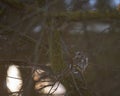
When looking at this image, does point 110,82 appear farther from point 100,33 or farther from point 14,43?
point 14,43

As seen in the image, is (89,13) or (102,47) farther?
(102,47)

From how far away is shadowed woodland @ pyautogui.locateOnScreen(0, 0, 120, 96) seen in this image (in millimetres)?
2457

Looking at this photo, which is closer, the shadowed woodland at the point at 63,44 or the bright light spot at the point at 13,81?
the shadowed woodland at the point at 63,44

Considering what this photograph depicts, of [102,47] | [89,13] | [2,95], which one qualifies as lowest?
[2,95]

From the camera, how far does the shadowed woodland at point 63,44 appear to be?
246 cm

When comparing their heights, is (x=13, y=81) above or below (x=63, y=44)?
below

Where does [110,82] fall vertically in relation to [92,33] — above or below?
below

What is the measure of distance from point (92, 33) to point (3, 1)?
91cm

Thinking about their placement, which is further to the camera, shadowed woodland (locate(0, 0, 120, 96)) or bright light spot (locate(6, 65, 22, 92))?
bright light spot (locate(6, 65, 22, 92))

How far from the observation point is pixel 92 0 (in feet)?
10.7

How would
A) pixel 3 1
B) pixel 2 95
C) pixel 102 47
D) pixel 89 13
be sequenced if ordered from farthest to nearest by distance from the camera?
pixel 102 47 → pixel 89 13 → pixel 3 1 → pixel 2 95

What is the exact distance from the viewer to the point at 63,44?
8.72 ft

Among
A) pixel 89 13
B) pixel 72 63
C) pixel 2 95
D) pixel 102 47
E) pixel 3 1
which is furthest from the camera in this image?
pixel 102 47

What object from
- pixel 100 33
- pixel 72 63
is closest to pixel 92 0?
pixel 100 33
